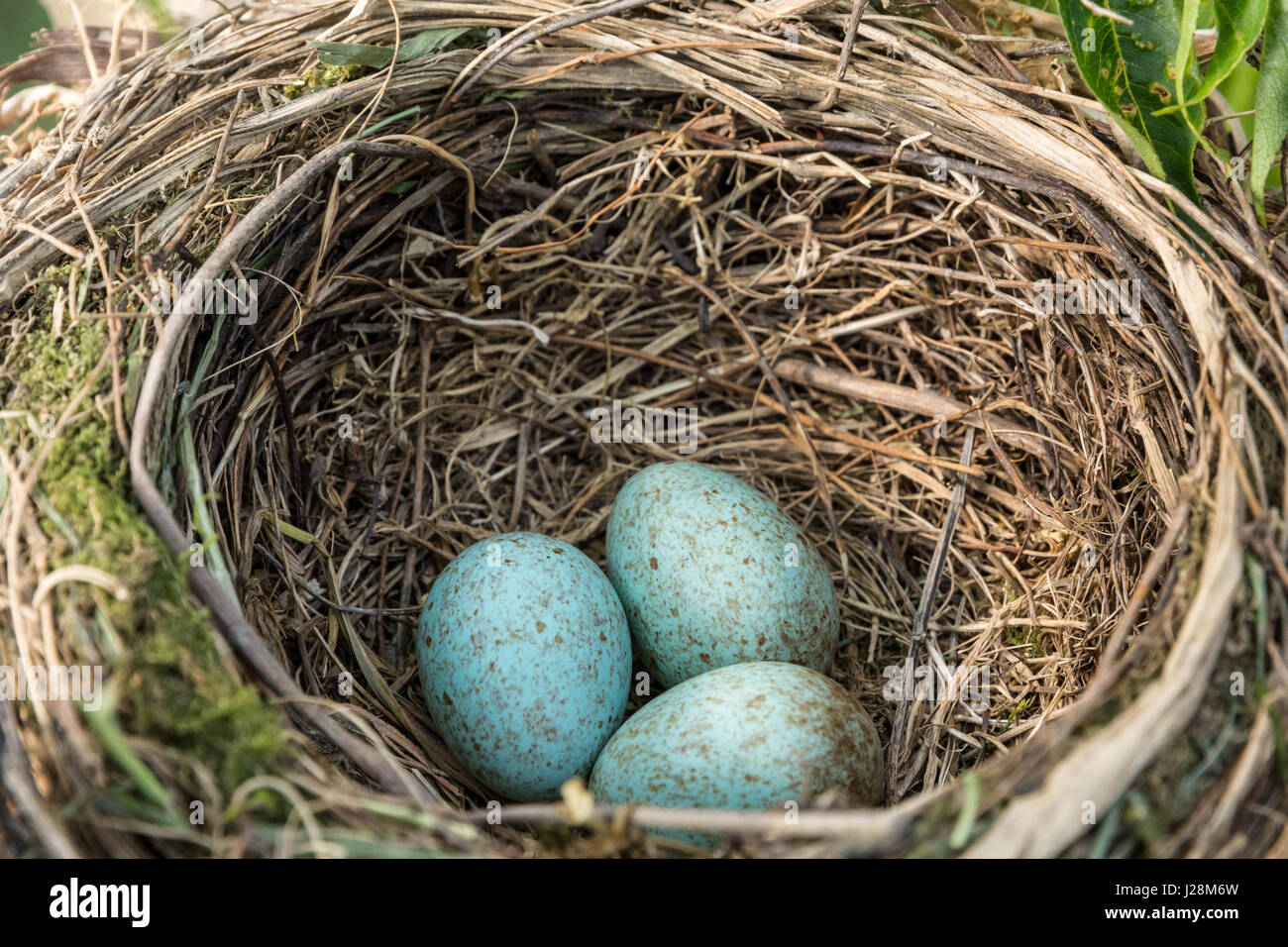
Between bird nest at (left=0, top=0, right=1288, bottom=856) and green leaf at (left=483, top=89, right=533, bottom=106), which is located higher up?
green leaf at (left=483, top=89, right=533, bottom=106)

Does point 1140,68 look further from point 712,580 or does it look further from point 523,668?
point 523,668

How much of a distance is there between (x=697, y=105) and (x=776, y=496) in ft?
2.60

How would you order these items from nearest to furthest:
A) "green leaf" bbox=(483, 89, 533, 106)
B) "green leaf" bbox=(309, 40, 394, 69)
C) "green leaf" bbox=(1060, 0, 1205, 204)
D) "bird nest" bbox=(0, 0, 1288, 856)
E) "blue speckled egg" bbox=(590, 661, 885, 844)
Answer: "bird nest" bbox=(0, 0, 1288, 856)
"blue speckled egg" bbox=(590, 661, 885, 844)
"green leaf" bbox=(1060, 0, 1205, 204)
"green leaf" bbox=(309, 40, 394, 69)
"green leaf" bbox=(483, 89, 533, 106)

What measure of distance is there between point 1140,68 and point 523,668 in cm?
132

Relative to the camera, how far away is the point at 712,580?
1.58 meters

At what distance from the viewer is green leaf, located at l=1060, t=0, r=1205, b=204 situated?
4.60ft

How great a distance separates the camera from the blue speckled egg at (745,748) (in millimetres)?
1279

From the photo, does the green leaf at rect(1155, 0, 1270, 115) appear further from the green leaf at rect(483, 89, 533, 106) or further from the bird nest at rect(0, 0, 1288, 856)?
the green leaf at rect(483, 89, 533, 106)

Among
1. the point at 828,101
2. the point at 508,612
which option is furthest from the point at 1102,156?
the point at 508,612

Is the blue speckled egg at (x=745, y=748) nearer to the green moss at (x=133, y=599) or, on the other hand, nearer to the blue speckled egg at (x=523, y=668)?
the blue speckled egg at (x=523, y=668)

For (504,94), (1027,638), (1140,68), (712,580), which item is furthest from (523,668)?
(1140,68)

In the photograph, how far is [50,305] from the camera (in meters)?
1.41

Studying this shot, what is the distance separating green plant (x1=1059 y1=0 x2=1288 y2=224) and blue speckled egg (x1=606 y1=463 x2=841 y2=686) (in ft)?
2.75

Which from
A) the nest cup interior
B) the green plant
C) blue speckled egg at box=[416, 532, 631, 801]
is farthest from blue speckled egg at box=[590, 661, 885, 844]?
the green plant
